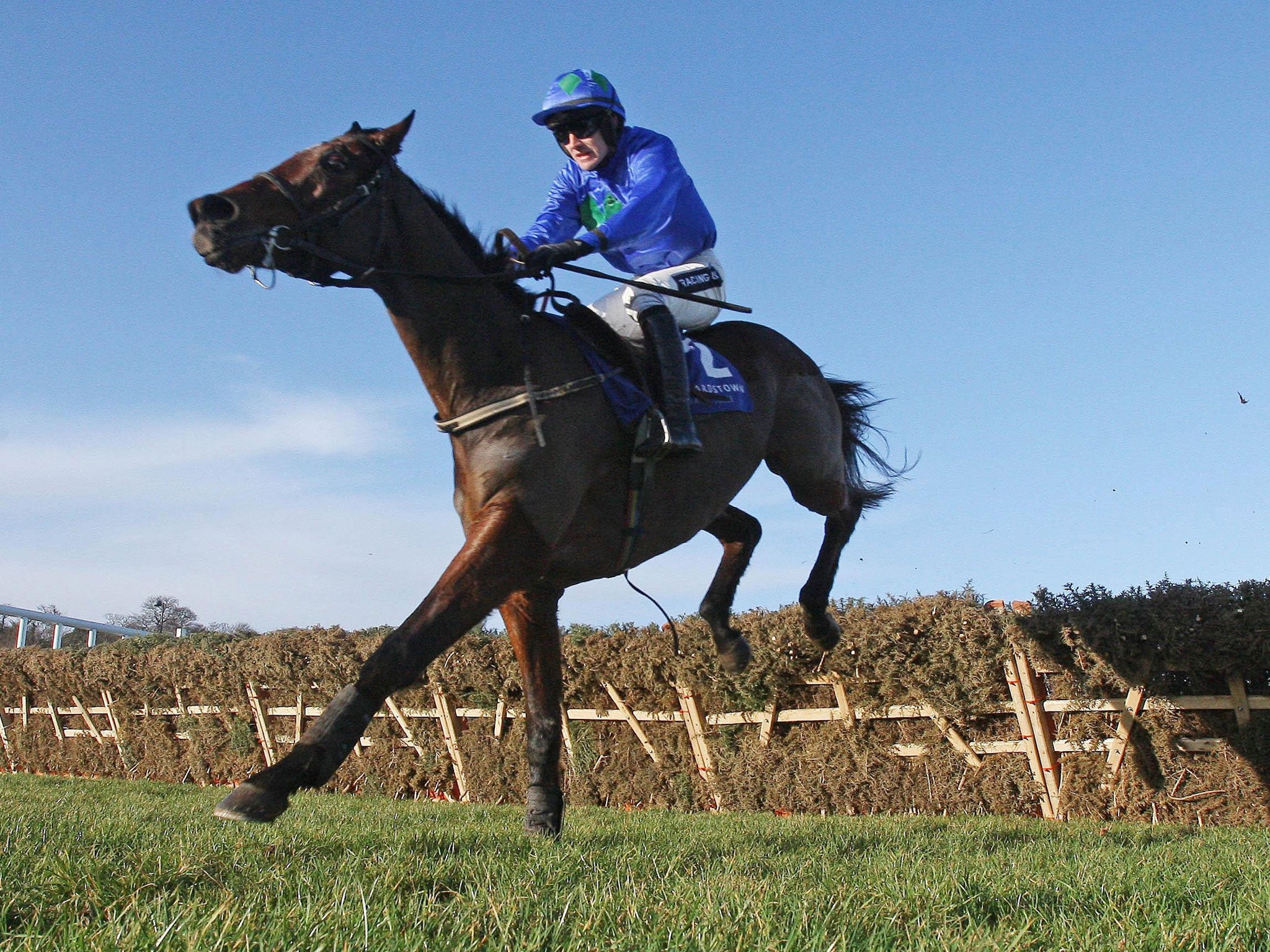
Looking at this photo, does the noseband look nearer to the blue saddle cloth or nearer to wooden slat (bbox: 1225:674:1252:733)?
the blue saddle cloth

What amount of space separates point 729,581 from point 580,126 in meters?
2.52

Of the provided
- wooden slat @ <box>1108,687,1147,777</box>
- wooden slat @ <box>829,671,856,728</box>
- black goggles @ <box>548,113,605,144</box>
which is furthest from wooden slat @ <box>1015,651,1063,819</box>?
black goggles @ <box>548,113,605,144</box>

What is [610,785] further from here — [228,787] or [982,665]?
[228,787]

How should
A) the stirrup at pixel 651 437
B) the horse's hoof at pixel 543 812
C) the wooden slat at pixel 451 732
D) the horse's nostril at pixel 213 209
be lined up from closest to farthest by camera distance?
the horse's nostril at pixel 213 209, the stirrup at pixel 651 437, the horse's hoof at pixel 543 812, the wooden slat at pixel 451 732

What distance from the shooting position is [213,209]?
388 cm

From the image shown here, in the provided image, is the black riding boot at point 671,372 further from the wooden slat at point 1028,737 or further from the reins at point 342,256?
the wooden slat at point 1028,737

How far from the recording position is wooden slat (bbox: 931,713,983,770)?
8438 mm

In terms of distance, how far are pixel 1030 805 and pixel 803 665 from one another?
206 cm

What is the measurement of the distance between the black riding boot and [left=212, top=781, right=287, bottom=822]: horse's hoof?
2.09 m

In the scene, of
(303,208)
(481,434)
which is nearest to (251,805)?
(481,434)

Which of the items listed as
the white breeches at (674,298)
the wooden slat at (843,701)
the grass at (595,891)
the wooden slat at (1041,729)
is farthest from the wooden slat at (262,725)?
the white breeches at (674,298)

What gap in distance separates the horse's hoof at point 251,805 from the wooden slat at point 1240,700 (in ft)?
21.5

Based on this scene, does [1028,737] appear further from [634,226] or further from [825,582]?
[634,226]

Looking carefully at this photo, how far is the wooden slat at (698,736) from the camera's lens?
32.3 ft
